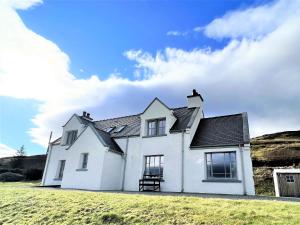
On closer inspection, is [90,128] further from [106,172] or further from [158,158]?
[158,158]

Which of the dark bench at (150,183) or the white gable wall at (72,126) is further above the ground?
the white gable wall at (72,126)

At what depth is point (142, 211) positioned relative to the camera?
9.54 metres

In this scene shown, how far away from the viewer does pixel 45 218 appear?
35.0 feet

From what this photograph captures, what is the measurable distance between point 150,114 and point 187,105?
464 cm

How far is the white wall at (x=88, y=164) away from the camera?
19.7 metres

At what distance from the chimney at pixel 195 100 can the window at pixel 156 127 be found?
4.14 m

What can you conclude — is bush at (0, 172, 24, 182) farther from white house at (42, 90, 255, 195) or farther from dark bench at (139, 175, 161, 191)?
dark bench at (139, 175, 161, 191)

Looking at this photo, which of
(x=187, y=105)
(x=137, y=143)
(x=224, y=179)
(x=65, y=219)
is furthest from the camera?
(x=187, y=105)

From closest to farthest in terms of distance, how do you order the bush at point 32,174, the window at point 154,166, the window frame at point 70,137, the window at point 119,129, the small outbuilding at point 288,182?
the window at point 154,166
the small outbuilding at point 288,182
the window at point 119,129
the window frame at point 70,137
the bush at point 32,174

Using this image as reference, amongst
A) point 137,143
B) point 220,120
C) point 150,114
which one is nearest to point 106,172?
point 137,143

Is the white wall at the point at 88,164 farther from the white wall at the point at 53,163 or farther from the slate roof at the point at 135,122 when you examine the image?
the white wall at the point at 53,163

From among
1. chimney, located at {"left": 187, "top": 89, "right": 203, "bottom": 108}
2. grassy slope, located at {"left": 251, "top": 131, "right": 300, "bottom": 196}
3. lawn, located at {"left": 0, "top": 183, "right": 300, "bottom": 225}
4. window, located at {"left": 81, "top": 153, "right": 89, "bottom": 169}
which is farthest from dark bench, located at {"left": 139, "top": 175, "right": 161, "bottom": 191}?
grassy slope, located at {"left": 251, "top": 131, "right": 300, "bottom": 196}

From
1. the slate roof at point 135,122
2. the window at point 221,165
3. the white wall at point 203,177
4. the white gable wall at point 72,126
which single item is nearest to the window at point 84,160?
the slate roof at point 135,122

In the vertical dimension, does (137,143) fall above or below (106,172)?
above
